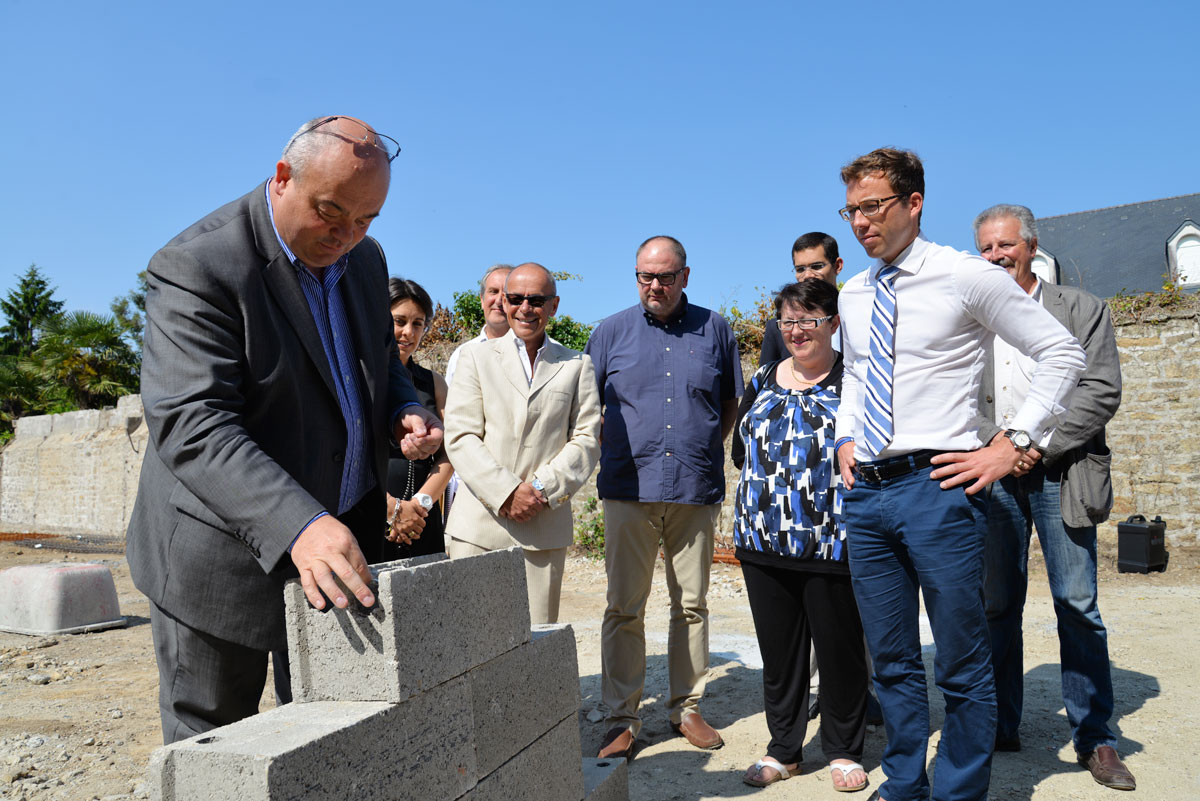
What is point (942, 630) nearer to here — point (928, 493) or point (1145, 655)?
point (928, 493)

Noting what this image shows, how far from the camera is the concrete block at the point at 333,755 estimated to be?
67.2 inches

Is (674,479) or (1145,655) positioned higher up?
(674,479)

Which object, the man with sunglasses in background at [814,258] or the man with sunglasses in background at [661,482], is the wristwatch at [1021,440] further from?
the man with sunglasses in background at [814,258]

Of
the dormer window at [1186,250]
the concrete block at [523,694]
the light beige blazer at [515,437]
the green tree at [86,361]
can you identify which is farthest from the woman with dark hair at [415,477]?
the green tree at [86,361]

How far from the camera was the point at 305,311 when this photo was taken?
219 cm

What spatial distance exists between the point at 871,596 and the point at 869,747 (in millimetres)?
1454

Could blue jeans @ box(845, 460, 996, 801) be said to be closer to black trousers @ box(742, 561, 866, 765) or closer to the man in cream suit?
black trousers @ box(742, 561, 866, 765)

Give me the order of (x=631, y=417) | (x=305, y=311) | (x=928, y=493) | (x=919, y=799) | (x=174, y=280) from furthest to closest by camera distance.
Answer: (x=631, y=417), (x=919, y=799), (x=928, y=493), (x=305, y=311), (x=174, y=280)

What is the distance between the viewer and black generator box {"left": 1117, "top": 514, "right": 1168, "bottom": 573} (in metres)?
8.02

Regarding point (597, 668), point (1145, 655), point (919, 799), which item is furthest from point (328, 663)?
point (1145, 655)

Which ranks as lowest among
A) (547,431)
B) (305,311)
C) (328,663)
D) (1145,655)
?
(1145,655)

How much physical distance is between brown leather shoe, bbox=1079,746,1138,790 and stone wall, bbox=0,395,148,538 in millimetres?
19957

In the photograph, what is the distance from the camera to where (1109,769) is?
3535 millimetres

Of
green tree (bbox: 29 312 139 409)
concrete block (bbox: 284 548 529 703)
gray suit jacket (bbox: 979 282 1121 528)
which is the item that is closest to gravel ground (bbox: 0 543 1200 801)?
gray suit jacket (bbox: 979 282 1121 528)
